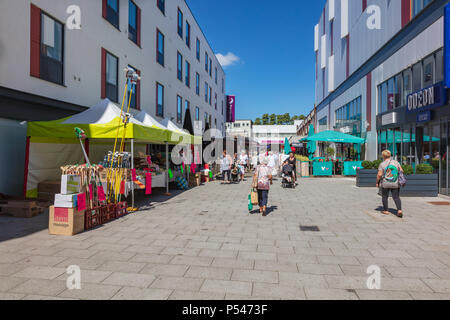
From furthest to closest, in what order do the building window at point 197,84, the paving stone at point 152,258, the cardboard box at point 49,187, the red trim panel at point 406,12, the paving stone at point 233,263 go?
1. the building window at point 197,84
2. the red trim panel at point 406,12
3. the cardboard box at point 49,187
4. the paving stone at point 152,258
5. the paving stone at point 233,263

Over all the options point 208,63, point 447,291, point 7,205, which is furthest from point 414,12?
point 208,63

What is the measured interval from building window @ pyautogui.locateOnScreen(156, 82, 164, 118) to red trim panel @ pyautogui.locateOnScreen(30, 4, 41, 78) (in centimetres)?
942

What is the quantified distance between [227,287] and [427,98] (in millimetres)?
12800

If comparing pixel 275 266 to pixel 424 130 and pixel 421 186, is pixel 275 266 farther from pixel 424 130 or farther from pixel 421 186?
pixel 424 130

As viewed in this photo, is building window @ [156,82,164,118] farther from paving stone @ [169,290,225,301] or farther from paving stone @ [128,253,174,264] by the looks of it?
paving stone @ [169,290,225,301]

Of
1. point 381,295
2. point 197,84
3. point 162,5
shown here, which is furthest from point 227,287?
point 197,84

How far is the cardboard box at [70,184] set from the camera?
5.75 meters

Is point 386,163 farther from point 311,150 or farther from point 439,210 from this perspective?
point 311,150

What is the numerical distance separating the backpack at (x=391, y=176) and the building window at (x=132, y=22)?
13939 millimetres

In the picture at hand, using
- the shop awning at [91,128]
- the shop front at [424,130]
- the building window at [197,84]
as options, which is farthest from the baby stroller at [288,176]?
the building window at [197,84]

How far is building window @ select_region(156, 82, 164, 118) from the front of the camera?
18906mm

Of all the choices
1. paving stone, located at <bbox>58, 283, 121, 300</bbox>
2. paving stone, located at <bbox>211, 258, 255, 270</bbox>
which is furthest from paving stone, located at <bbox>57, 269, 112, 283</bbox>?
paving stone, located at <bbox>211, 258, 255, 270</bbox>

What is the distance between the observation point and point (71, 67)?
11.1 metres

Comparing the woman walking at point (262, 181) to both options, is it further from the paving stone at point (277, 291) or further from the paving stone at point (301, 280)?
the paving stone at point (277, 291)
